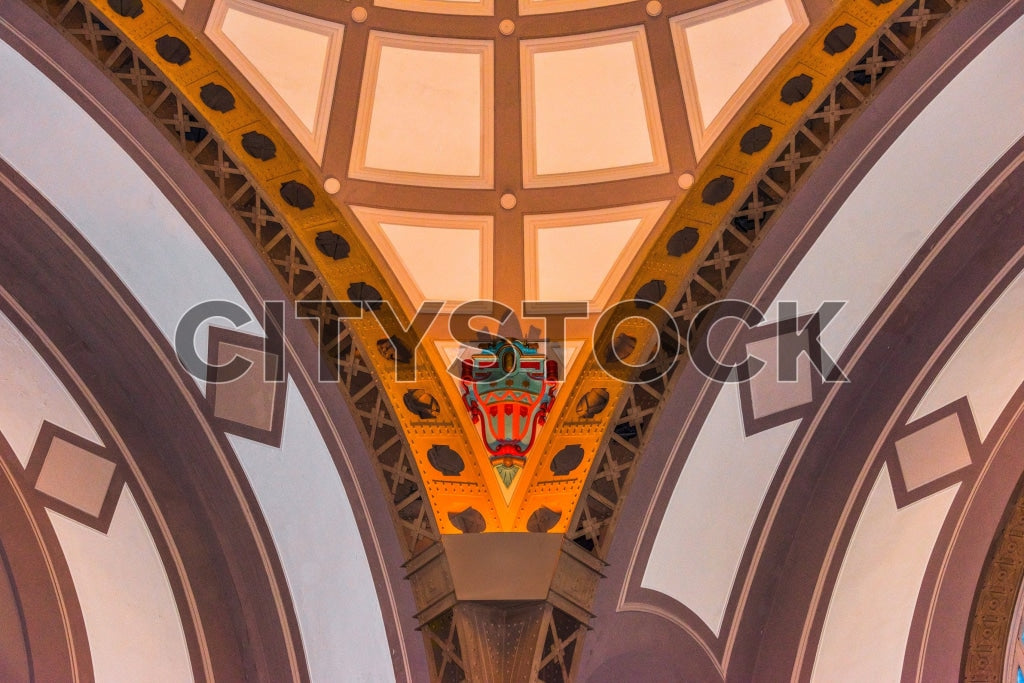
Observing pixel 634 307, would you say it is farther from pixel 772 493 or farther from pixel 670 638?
pixel 670 638

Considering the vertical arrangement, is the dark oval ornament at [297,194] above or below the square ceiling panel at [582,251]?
above

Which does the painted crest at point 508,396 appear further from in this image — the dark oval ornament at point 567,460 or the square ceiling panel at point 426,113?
the square ceiling panel at point 426,113

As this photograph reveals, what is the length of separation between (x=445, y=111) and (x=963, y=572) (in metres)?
4.78

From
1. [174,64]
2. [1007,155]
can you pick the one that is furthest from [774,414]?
[174,64]

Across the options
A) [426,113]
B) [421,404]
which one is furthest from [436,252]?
[421,404]

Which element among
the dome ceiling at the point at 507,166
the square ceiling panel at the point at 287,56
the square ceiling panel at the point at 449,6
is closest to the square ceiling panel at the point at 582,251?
the dome ceiling at the point at 507,166

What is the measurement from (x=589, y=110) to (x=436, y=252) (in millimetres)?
→ 1439

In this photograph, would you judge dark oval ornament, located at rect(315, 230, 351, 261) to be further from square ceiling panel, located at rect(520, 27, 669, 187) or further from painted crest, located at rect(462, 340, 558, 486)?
square ceiling panel, located at rect(520, 27, 669, 187)

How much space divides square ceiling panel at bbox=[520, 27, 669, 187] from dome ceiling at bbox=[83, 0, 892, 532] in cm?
1

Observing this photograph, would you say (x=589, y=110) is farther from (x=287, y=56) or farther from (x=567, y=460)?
(x=567, y=460)

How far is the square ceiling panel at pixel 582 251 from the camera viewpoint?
8.28 meters

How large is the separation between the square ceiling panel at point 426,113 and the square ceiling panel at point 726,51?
1342mm

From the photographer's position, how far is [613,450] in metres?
8.27

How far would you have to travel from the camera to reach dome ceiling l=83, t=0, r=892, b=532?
7.71 meters
